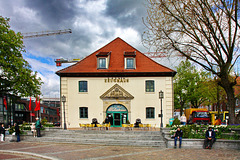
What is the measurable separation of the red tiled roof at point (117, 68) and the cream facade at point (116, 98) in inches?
25.4

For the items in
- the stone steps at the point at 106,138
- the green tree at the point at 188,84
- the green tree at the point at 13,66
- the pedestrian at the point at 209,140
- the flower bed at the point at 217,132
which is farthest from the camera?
the green tree at the point at 188,84

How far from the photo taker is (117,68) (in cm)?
3020

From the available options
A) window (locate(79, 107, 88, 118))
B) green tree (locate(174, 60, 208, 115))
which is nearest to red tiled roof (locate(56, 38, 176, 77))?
window (locate(79, 107, 88, 118))

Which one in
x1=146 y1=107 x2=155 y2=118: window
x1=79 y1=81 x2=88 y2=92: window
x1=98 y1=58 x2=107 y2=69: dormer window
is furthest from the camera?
x1=98 y1=58 x2=107 y2=69: dormer window

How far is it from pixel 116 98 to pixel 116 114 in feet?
6.67

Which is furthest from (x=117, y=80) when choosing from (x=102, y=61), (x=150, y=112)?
(x=150, y=112)

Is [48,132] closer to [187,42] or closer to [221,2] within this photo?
[187,42]

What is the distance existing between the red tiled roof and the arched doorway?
4.15 meters

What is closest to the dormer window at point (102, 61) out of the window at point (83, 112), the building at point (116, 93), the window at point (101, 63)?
the window at point (101, 63)

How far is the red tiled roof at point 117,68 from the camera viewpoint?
2959cm

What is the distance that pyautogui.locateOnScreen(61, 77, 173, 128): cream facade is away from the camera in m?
29.2

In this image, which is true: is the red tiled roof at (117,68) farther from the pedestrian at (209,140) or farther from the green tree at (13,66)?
the pedestrian at (209,140)

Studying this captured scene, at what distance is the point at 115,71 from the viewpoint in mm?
29781

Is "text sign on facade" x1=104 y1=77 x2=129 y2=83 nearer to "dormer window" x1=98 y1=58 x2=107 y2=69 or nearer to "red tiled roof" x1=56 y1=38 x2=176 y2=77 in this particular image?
"red tiled roof" x1=56 y1=38 x2=176 y2=77
